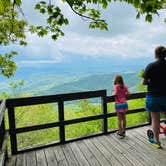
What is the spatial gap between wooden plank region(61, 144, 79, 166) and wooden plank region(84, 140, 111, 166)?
417 mm

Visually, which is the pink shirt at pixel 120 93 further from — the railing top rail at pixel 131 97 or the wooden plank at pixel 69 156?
the wooden plank at pixel 69 156

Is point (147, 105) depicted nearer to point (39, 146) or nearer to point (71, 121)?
point (71, 121)

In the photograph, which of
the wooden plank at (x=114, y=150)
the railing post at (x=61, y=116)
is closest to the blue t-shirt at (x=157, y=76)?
the wooden plank at (x=114, y=150)

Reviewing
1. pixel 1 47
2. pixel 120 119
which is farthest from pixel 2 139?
pixel 1 47

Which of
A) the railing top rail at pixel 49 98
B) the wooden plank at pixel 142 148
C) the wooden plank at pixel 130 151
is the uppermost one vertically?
the railing top rail at pixel 49 98

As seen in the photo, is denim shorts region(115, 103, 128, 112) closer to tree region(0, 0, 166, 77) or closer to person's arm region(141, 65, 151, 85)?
person's arm region(141, 65, 151, 85)

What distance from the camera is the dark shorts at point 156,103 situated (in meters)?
4.25

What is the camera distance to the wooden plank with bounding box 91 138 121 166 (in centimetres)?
404

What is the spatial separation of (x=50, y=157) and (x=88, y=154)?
72 centimetres

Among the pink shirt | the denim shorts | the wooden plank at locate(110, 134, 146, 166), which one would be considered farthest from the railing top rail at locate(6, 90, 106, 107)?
the wooden plank at locate(110, 134, 146, 166)

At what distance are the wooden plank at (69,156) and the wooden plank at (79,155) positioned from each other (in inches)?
2.6

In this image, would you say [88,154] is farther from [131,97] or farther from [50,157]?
[131,97]

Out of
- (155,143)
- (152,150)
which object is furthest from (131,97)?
(152,150)

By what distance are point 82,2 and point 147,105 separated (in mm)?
2449
